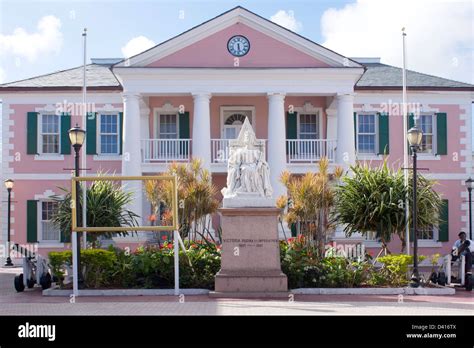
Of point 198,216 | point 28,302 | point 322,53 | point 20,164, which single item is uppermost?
point 322,53

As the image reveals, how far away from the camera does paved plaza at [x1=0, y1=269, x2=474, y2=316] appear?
12.6 metres

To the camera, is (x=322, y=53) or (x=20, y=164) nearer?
(x=322, y=53)

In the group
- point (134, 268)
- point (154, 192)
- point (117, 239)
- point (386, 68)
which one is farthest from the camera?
point (386, 68)

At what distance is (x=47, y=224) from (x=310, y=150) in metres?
10.9

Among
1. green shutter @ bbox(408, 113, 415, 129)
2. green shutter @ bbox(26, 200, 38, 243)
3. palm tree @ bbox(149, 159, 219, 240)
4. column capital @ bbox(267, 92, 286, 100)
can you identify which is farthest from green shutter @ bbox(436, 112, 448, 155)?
green shutter @ bbox(26, 200, 38, 243)

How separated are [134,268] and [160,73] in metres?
11.3

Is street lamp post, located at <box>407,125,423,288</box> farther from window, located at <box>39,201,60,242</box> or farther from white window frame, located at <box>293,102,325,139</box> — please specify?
window, located at <box>39,201,60,242</box>

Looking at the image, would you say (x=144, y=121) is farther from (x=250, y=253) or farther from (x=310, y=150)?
(x=250, y=253)

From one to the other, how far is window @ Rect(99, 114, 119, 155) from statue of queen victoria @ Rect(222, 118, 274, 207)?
13.8 m

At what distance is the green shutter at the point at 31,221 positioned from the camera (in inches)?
1119

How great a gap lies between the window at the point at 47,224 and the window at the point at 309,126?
10.4m

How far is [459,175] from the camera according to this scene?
29188mm
